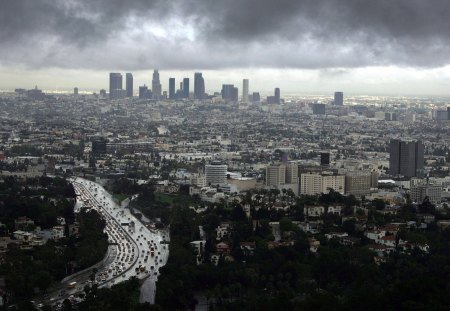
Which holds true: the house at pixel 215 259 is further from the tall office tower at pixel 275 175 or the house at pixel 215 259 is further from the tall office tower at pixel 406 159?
the tall office tower at pixel 406 159

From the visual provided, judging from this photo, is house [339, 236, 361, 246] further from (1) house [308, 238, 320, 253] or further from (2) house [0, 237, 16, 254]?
(2) house [0, 237, 16, 254]

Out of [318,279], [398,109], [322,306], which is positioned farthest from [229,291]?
[398,109]

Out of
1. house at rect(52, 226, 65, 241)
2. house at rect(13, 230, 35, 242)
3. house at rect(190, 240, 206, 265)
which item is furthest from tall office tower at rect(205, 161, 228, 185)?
house at rect(190, 240, 206, 265)

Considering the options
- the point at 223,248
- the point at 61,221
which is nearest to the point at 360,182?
the point at 61,221

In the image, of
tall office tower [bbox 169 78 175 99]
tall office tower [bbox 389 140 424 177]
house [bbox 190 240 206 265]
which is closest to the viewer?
house [bbox 190 240 206 265]

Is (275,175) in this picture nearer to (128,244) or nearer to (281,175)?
(281,175)

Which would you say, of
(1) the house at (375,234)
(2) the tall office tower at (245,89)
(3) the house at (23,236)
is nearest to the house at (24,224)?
(3) the house at (23,236)

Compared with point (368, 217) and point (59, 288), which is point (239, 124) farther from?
point (59, 288)
